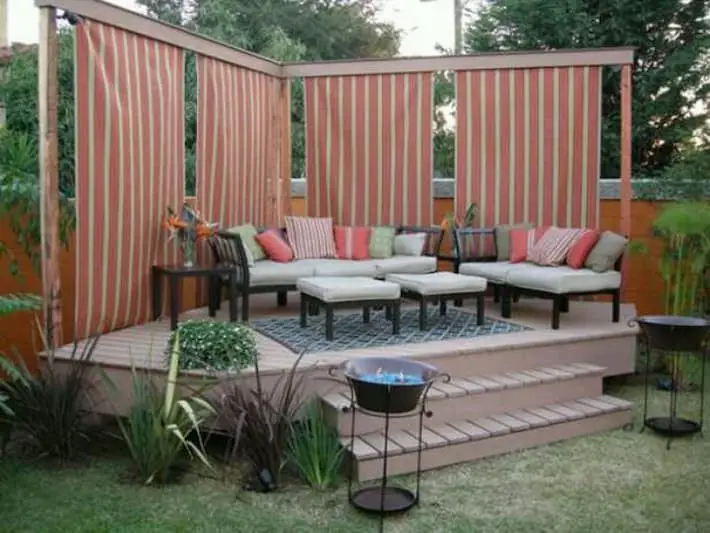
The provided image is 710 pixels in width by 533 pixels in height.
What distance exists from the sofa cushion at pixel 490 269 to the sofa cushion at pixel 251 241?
5.70 ft

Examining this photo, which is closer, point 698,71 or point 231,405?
point 231,405

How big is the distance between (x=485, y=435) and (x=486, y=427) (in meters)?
0.11

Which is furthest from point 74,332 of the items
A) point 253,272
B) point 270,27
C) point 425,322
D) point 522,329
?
point 270,27

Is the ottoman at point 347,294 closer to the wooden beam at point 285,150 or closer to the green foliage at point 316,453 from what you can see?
the green foliage at point 316,453

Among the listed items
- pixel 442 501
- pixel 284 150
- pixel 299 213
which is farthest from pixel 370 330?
pixel 299 213

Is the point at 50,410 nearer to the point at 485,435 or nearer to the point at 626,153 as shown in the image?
the point at 485,435

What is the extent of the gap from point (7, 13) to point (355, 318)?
9.35 meters

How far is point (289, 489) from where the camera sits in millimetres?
3838

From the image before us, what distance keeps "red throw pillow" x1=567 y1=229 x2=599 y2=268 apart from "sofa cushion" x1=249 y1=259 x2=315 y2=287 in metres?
2.09

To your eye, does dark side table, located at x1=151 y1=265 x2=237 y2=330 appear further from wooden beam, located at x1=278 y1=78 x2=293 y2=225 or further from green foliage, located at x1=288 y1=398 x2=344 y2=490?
wooden beam, located at x1=278 y1=78 x2=293 y2=225

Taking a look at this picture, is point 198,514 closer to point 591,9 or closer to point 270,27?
point 591,9

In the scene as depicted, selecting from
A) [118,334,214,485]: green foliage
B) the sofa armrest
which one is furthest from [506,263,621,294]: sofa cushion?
[118,334,214,485]: green foliage

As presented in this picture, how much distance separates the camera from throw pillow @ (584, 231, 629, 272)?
5.85 m

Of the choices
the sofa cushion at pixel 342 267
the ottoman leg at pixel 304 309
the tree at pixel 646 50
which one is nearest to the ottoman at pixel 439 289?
the sofa cushion at pixel 342 267
